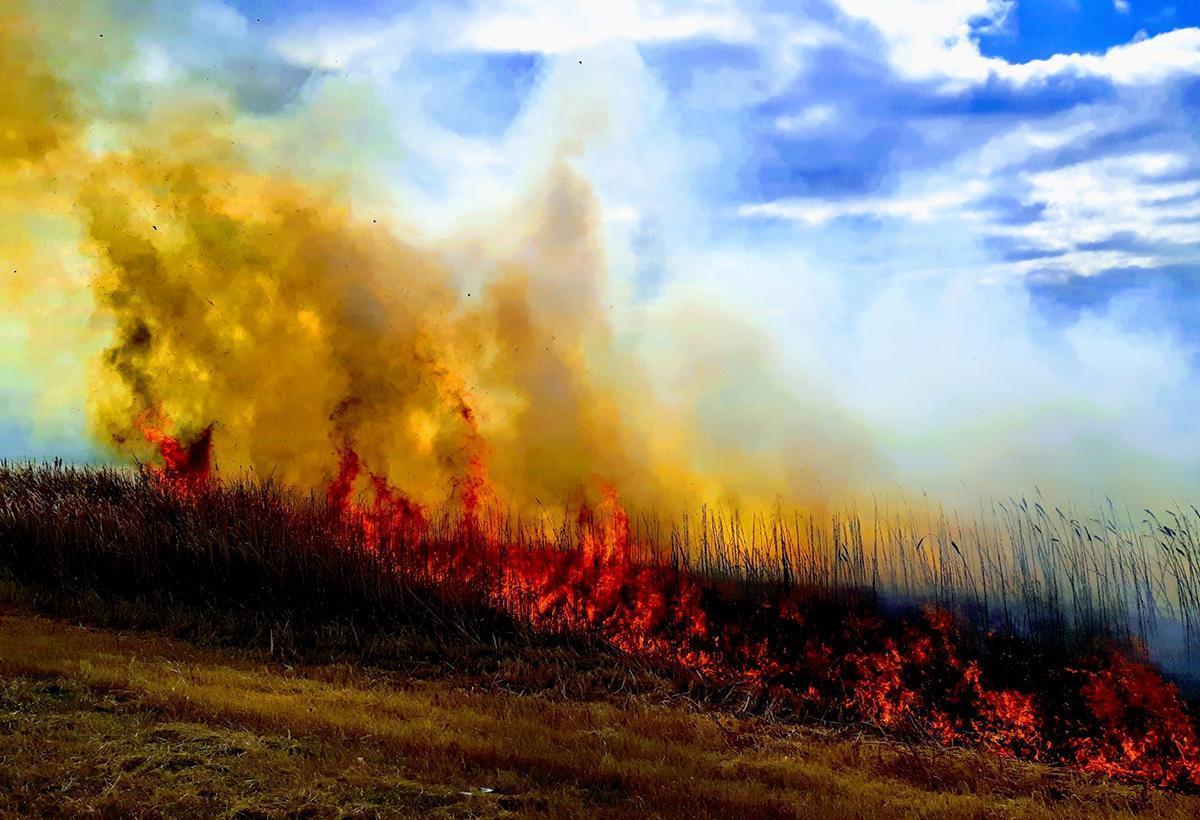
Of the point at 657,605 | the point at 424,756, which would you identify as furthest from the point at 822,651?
the point at 424,756

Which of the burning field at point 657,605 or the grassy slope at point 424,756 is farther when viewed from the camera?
the burning field at point 657,605

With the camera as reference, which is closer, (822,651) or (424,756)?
(424,756)

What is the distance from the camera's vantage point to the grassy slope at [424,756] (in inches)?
283

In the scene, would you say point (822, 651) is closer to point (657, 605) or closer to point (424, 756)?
point (657, 605)

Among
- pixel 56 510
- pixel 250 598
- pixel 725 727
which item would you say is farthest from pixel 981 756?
pixel 56 510

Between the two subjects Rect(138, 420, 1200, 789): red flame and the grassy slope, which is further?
Rect(138, 420, 1200, 789): red flame

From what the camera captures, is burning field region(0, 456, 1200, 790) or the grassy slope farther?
burning field region(0, 456, 1200, 790)

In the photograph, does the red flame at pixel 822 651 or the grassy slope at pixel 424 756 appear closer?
the grassy slope at pixel 424 756

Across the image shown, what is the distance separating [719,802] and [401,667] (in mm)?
6651

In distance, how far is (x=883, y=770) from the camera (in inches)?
392

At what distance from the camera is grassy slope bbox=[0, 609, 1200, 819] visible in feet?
23.6

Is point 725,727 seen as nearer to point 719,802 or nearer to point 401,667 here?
point 719,802

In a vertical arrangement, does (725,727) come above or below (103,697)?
below

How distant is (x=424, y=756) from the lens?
837 cm
